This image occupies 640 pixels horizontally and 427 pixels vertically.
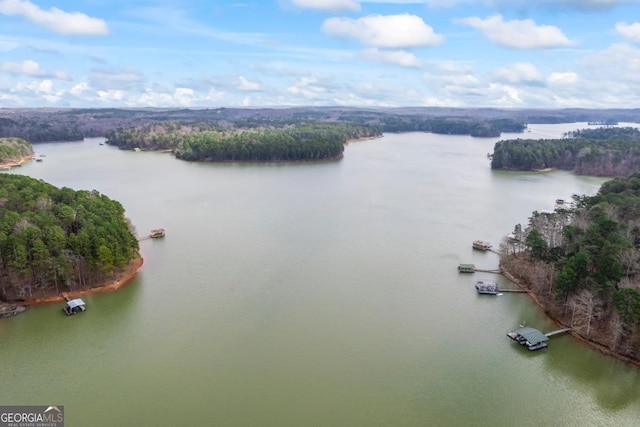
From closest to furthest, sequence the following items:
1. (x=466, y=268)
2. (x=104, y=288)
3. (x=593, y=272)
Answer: (x=593, y=272)
(x=104, y=288)
(x=466, y=268)

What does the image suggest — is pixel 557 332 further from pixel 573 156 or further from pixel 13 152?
pixel 13 152

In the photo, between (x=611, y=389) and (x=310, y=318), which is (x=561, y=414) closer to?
(x=611, y=389)

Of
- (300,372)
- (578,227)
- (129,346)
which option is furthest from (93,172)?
(578,227)

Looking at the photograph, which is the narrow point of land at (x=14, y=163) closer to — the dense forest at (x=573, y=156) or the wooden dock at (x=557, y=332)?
the dense forest at (x=573, y=156)

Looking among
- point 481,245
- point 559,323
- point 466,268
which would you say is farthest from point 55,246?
point 481,245

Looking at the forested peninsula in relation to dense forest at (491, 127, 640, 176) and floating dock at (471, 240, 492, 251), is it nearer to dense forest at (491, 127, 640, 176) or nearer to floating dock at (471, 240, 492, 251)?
floating dock at (471, 240, 492, 251)

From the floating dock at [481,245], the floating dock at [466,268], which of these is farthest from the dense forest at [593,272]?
the floating dock at [481,245]

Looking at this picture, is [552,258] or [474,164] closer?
[552,258]
